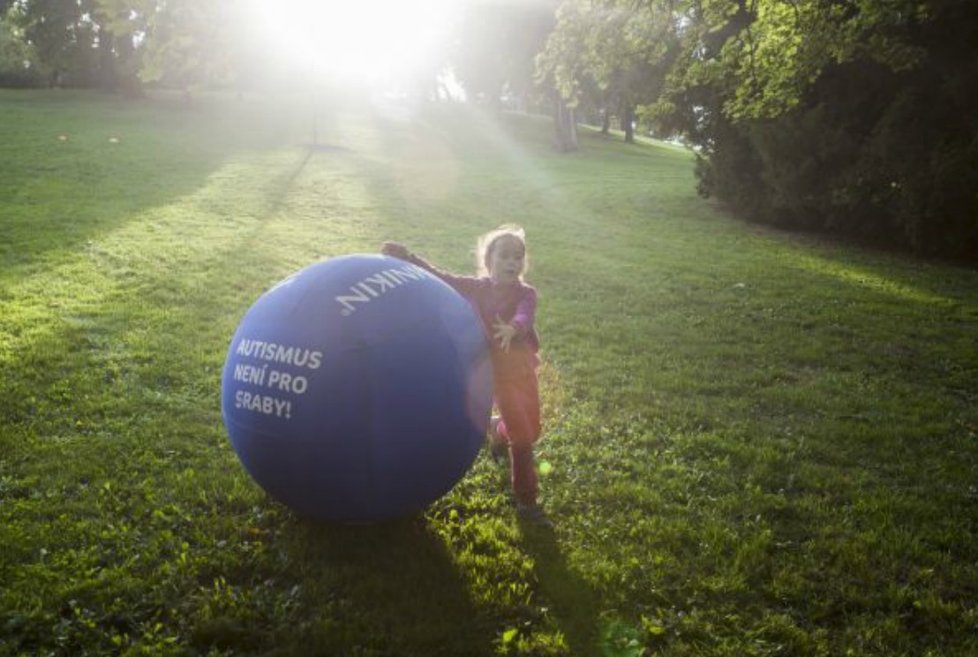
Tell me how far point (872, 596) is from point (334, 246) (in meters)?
11.7

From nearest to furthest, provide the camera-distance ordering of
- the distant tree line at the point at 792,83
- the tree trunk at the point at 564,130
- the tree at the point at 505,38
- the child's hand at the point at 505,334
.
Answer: the child's hand at the point at 505,334, the distant tree line at the point at 792,83, the tree at the point at 505,38, the tree trunk at the point at 564,130

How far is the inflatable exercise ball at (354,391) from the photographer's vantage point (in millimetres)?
4215

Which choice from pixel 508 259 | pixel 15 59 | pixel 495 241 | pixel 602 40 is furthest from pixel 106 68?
pixel 508 259

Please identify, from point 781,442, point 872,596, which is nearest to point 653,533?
point 872,596

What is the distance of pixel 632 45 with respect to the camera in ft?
43.1

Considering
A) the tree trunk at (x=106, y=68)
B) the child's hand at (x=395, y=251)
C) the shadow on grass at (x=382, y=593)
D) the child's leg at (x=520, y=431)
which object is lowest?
the shadow on grass at (x=382, y=593)

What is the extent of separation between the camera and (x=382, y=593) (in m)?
4.38

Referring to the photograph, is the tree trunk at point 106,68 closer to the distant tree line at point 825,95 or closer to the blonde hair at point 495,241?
the distant tree line at point 825,95

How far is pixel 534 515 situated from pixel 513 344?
1167 mm

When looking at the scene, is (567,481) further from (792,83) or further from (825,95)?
(825,95)

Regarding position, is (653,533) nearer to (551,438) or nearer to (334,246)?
(551,438)

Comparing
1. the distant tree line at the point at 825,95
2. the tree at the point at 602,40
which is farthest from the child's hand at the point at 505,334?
the tree at the point at 602,40

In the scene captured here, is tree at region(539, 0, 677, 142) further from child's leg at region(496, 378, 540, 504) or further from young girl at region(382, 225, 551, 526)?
child's leg at region(496, 378, 540, 504)

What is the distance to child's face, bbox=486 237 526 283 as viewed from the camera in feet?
18.2
